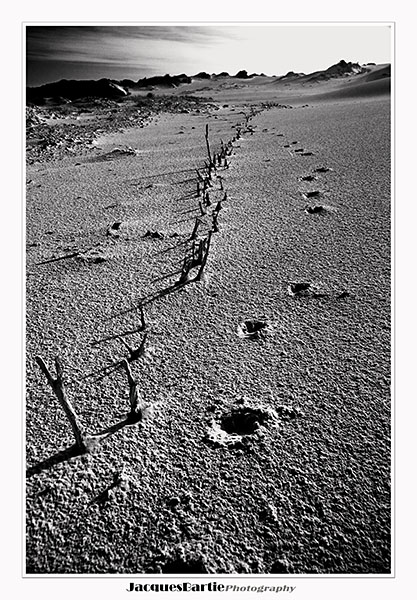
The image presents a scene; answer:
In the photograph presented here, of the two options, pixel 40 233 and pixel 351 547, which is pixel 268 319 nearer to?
pixel 351 547

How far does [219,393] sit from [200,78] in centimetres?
3581

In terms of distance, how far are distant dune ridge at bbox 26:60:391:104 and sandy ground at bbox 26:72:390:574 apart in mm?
13107

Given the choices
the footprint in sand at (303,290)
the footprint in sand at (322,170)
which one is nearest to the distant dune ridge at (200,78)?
the footprint in sand at (322,170)

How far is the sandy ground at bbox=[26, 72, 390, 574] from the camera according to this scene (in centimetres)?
86

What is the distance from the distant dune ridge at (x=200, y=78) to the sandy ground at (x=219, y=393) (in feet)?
43.0

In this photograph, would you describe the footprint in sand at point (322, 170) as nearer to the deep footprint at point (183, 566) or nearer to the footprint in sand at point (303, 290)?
the footprint in sand at point (303, 290)

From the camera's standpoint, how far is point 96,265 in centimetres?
194

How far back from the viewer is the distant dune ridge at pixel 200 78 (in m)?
14.8

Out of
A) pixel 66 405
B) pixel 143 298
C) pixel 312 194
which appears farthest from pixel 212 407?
pixel 312 194

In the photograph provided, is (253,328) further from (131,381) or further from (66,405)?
(66,405)

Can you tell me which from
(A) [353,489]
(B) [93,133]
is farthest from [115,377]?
(B) [93,133]

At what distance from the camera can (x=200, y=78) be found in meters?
32.4

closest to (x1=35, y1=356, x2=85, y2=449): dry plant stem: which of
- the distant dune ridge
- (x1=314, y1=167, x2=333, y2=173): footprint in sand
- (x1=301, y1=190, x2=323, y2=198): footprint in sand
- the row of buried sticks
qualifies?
the row of buried sticks

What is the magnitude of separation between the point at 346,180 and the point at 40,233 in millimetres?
2089
